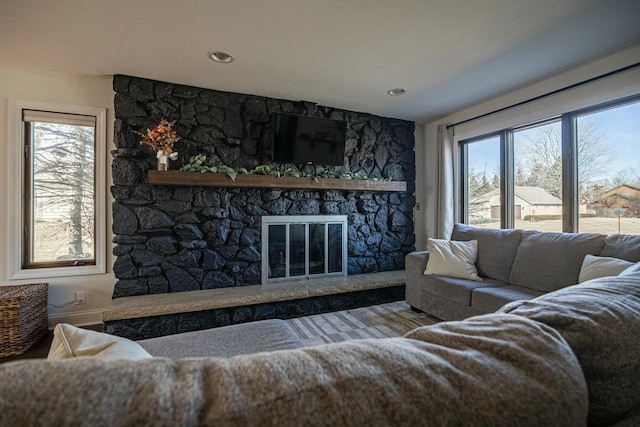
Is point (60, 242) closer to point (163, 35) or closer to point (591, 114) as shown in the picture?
point (163, 35)

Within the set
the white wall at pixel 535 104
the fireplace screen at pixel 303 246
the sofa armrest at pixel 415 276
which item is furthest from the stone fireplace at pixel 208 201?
the white wall at pixel 535 104

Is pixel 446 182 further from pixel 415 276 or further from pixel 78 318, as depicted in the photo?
pixel 78 318

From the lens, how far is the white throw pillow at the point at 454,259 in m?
2.78

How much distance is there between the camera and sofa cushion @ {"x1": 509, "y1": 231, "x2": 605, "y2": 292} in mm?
2219

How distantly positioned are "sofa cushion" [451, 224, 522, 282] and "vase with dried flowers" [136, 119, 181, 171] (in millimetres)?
3234

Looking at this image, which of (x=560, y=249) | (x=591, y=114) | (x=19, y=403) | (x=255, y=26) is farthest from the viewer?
(x=591, y=114)

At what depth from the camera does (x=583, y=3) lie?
1813 millimetres

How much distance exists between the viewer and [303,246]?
3.57 meters

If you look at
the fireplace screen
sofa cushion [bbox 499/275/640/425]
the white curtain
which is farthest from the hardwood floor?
the white curtain

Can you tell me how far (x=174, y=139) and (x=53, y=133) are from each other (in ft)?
3.82

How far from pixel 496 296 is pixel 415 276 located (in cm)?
88

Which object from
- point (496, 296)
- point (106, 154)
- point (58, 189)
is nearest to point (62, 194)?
point (58, 189)

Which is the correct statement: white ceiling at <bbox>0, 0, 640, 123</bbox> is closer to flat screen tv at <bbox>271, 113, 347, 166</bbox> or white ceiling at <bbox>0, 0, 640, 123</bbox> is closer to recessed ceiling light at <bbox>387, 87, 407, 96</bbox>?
recessed ceiling light at <bbox>387, 87, 407, 96</bbox>

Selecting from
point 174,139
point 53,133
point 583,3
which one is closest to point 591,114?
point 583,3
